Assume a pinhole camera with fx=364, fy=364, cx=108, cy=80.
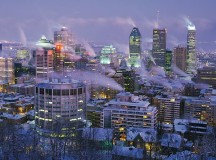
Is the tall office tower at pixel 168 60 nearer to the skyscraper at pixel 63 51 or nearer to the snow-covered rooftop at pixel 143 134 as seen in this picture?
the skyscraper at pixel 63 51

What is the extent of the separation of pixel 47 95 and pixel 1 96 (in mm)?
8047

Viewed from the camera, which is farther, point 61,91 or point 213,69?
point 213,69

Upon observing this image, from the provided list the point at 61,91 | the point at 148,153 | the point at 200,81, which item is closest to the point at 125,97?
the point at 61,91

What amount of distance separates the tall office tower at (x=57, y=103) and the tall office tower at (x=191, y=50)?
986 inches

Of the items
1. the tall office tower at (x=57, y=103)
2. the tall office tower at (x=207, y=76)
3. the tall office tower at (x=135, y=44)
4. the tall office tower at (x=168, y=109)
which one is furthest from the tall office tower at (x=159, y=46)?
the tall office tower at (x=57, y=103)

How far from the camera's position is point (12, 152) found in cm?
970

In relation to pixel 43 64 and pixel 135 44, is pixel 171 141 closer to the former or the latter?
pixel 43 64

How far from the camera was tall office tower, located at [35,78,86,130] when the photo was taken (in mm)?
12945

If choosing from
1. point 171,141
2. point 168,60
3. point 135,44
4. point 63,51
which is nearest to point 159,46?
point 135,44

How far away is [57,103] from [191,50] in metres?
29.8

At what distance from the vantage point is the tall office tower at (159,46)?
1564 inches

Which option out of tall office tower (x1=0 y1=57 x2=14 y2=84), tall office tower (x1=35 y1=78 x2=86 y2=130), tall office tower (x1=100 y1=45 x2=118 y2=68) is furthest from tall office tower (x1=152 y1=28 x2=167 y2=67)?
tall office tower (x1=35 y1=78 x2=86 y2=130)

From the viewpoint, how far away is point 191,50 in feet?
132

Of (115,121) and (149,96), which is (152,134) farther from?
(149,96)
